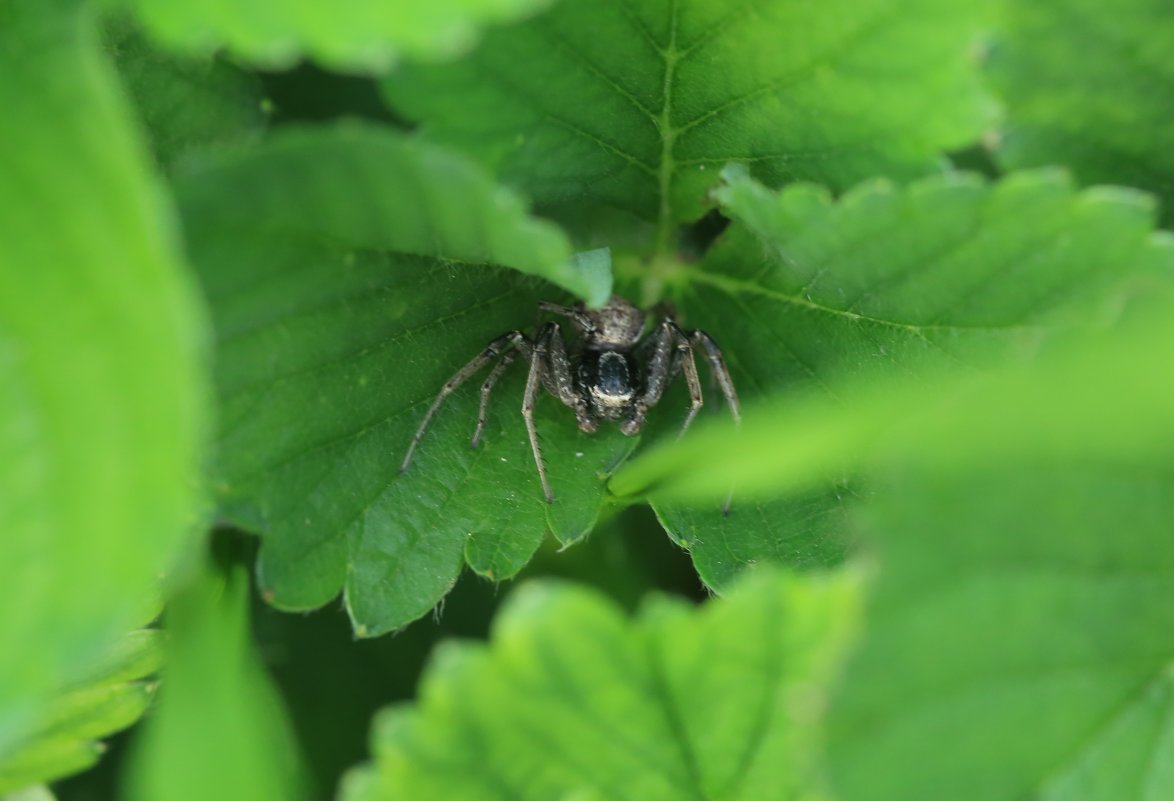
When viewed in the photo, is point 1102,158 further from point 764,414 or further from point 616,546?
point 616,546

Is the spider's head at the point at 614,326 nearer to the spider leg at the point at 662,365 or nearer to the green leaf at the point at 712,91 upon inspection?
the spider leg at the point at 662,365

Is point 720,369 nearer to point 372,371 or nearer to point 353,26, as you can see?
Result: point 372,371

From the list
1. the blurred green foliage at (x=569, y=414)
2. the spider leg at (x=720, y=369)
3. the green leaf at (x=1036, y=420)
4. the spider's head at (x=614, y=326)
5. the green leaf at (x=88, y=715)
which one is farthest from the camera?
the spider's head at (x=614, y=326)

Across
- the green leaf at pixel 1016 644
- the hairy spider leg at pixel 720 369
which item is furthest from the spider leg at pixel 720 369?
the green leaf at pixel 1016 644

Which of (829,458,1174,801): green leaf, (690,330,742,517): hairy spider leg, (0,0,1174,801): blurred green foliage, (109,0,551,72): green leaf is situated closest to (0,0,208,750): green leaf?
(0,0,1174,801): blurred green foliage

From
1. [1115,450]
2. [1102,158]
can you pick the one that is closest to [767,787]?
[1115,450]
